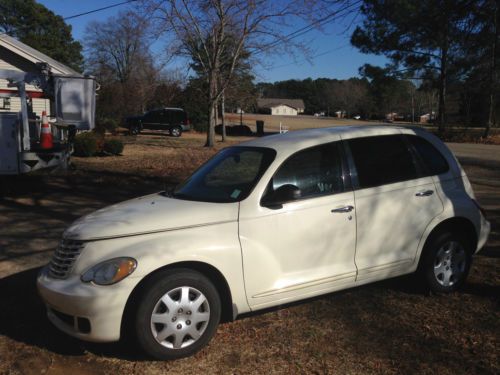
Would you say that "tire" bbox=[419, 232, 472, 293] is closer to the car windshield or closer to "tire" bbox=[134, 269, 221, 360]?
the car windshield

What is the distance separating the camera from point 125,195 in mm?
10742

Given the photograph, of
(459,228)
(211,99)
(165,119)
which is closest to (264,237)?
(459,228)

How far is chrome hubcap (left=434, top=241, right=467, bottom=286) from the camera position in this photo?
479 centimetres

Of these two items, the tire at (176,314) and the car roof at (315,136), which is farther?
the car roof at (315,136)

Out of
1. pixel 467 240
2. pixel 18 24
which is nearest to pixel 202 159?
pixel 467 240

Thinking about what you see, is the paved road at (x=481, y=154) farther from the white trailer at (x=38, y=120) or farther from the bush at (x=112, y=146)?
the white trailer at (x=38, y=120)

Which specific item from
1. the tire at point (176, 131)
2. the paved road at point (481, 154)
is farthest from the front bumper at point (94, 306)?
the tire at point (176, 131)

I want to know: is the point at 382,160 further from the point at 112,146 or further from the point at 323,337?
the point at 112,146

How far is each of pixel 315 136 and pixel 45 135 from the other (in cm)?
675

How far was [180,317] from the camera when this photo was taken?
363 centimetres

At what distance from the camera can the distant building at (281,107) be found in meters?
132

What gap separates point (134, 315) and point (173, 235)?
0.63 m

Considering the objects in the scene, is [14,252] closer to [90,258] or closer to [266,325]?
[90,258]

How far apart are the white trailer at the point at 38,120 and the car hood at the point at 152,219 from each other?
5.64 meters
